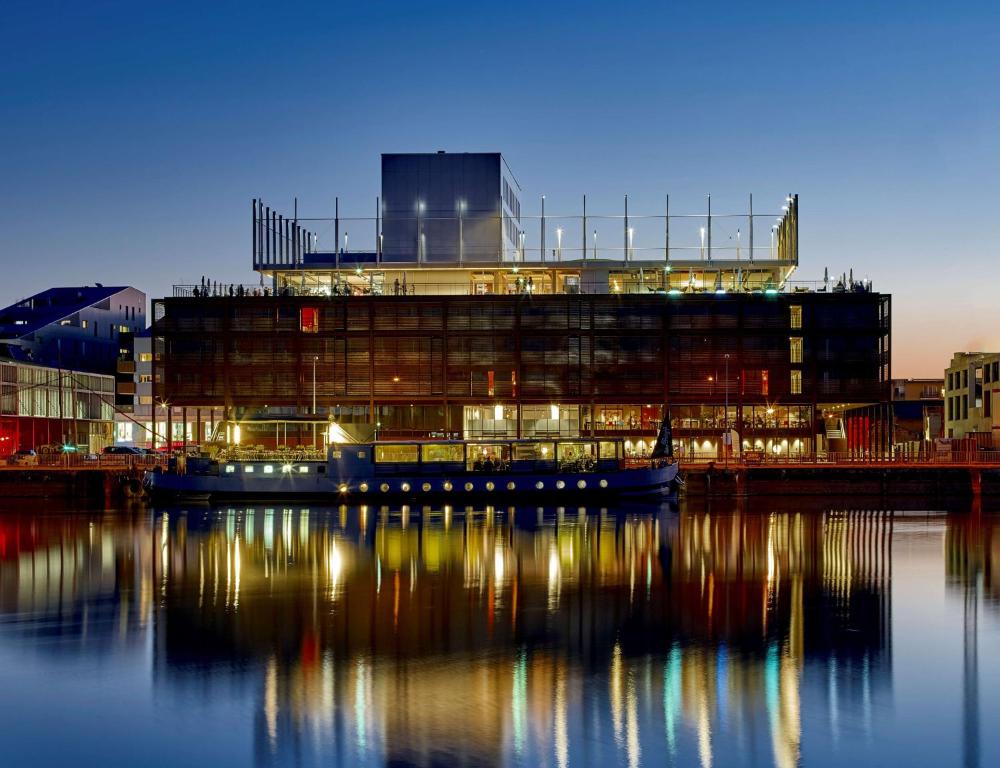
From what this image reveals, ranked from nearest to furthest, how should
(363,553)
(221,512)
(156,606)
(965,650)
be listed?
1. (965,650)
2. (156,606)
3. (363,553)
4. (221,512)

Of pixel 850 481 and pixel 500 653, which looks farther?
pixel 850 481

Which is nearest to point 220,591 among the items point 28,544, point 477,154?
point 28,544

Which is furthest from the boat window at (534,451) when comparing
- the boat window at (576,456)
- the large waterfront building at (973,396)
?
the large waterfront building at (973,396)

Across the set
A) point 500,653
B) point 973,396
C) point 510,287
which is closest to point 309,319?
point 510,287

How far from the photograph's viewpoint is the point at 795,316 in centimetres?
12862

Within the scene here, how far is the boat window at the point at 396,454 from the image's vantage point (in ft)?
311

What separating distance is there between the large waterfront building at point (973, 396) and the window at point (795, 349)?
18.8 meters

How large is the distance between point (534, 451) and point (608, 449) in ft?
19.2

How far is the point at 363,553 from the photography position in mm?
56719

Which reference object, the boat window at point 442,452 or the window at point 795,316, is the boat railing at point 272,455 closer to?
the boat window at point 442,452

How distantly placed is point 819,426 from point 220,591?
9513 centimetres

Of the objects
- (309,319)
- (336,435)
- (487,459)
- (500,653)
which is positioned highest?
(309,319)

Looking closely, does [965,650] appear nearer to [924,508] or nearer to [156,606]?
[156,606]

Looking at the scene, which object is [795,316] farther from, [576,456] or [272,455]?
[272,455]
